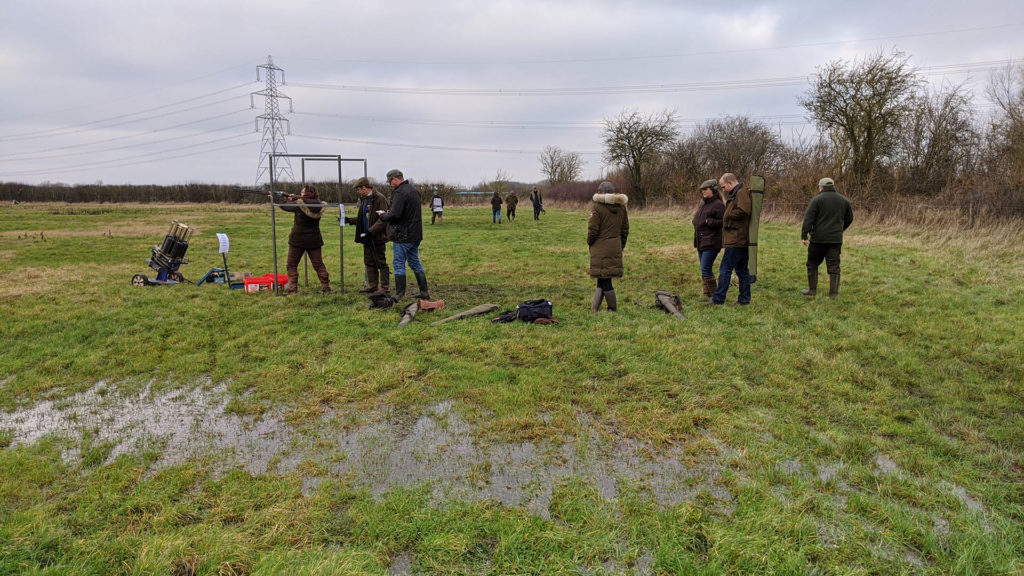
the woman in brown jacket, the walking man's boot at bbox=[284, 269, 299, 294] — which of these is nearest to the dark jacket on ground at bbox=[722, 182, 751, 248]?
the woman in brown jacket

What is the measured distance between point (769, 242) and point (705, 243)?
318 inches

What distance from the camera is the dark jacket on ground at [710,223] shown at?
26.2 ft

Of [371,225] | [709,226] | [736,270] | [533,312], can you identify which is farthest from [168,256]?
[736,270]

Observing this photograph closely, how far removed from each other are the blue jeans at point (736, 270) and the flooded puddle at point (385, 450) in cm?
469

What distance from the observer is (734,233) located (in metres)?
7.58

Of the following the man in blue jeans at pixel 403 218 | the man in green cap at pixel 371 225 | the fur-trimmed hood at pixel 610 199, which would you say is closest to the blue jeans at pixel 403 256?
the man in blue jeans at pixel 403 218

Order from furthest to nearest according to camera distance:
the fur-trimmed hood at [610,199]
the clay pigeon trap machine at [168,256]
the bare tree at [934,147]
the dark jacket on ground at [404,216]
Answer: the bare tree at [934,147] → the clay pigeon trap machine at [168,256] → the dark jacket on ground at [404,216] → the fur-trimmed hood at [610,199]

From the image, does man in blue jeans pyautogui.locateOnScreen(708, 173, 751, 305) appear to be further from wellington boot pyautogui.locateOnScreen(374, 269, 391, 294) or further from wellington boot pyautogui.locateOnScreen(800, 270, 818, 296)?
wellington boot pyautogui.locateOnScreen(374, 269, 391, 294)

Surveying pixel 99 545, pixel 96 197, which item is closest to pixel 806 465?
pixel 99 545

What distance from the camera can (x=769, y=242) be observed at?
49.3ft

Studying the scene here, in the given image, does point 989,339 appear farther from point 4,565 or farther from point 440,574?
point 4,565

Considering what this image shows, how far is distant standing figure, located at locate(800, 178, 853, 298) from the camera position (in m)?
8.09

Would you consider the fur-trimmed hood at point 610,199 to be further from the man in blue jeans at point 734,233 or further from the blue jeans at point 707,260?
the blue jeans at point 707,260

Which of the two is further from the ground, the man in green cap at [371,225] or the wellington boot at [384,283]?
the man in green cap at [371,225]
